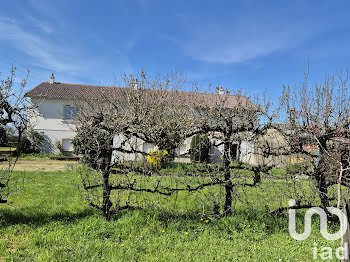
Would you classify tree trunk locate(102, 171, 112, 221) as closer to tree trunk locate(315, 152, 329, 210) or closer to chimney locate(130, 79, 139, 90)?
tree trunk locate(315, 152, 329, 210)

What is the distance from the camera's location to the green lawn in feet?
10.8

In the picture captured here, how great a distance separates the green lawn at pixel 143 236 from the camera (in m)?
3.28

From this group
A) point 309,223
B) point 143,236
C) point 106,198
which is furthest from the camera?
point 309,223

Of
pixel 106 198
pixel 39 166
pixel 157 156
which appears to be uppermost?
pixel 157 156

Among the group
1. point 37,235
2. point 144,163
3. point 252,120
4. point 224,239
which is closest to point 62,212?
point 37,235

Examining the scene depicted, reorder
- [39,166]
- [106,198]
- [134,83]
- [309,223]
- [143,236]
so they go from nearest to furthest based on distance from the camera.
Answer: [143,236] < [106,198] < [309,223] < [134,83] < [39,166]

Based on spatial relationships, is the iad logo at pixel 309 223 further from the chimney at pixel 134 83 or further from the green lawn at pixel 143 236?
the chimney at pixel 134 83

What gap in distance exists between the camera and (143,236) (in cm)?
384

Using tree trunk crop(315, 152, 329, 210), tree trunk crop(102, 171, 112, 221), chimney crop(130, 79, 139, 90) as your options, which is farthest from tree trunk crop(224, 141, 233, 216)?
chimney crop(130, 79, 139, 90)

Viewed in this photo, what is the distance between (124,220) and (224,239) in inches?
67.0

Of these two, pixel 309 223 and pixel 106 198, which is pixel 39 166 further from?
pixel 309 223

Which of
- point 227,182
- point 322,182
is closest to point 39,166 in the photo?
point 227,182

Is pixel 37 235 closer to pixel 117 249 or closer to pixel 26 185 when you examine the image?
pixel 117 249

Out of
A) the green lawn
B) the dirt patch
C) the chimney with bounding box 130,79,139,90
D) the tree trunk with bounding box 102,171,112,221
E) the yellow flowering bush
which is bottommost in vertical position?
the dirt patch
